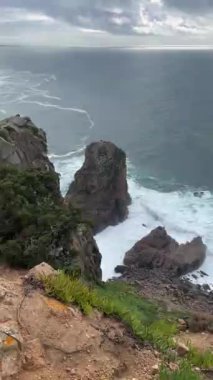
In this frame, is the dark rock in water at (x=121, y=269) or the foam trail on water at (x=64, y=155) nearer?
the dark rock in water at (x=121, y=269)

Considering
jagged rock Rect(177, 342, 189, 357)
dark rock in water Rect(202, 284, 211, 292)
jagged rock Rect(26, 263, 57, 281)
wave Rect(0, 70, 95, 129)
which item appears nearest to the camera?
jagged rock Rect(177, 342, 189, 357)

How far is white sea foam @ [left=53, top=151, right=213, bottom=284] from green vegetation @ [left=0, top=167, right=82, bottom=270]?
56.5 ft

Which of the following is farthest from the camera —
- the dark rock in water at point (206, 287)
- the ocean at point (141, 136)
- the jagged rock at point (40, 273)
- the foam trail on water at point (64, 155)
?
the foam trail on water at point (64, 155)

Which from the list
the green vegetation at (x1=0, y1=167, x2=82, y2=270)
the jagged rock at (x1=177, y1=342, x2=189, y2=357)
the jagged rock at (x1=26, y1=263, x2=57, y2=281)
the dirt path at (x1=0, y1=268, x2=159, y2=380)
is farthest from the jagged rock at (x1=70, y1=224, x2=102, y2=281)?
the dirt path at (x1=0, y1=268, x2=159, y2=380)

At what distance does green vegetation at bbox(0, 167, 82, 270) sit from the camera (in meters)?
17.8

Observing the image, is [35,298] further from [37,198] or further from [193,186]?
[193,186]

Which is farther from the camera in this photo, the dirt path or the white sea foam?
the white sea foam

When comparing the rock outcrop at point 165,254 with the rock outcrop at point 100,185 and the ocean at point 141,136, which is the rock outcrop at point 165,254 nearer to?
the ocean at point 141,136

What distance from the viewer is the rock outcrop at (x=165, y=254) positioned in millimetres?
43781

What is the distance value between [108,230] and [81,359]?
1660 inches

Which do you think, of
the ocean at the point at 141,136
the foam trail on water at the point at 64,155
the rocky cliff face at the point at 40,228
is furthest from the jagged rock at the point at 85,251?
the foam trail on water at the point at 64,155

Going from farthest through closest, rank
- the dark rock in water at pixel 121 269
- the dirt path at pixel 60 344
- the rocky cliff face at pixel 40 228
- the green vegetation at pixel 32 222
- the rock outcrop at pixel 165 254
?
the rock outcrop at pixel 165 254, the dark rock in water at pixel 121 269, the rocky cliff face at pixel 40 228, the green vegetation at pixel 32 222, the dirt path at pixel 60 344

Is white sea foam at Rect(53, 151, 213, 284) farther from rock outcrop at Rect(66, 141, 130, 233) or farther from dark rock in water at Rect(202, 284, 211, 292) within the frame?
rock outcrop at Rect(66, 141, 130, 233)

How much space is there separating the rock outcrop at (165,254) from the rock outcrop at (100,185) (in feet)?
20.6
